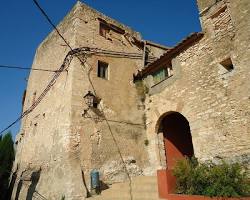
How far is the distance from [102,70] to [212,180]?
6700 mm

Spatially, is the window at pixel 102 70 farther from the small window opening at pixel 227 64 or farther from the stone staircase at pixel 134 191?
the small window opening at pixel 227 64

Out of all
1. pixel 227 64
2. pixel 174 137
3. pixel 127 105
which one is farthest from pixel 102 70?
pixel 227 64

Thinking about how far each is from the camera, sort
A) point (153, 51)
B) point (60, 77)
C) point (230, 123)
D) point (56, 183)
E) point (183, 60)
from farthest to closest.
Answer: point (153, 51) → point (60, 77) → point (183, 60) → point (56, 183) → point (230, 123)

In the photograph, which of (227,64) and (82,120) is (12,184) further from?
(227,64)

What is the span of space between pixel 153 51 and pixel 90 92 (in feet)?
19.0

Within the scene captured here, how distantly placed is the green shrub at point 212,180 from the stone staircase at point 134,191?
92cm

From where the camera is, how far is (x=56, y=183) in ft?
27.0

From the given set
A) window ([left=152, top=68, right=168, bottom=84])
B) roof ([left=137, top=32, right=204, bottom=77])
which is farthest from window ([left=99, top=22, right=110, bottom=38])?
window ([left=152, top=68, right=168, bottom=84])

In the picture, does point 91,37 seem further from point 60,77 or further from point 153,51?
point 153,51

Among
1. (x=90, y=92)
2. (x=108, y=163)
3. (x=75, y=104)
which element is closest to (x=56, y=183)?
(x=108, y=163)

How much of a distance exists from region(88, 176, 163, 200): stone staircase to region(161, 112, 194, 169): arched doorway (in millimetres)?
2157

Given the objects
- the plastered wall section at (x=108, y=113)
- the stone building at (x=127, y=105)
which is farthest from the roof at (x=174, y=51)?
the plastered wall section at (x=108, y=113)

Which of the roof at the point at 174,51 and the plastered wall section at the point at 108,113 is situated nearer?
the plastered wall section at the point at 108,113

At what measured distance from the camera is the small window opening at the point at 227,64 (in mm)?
7846
